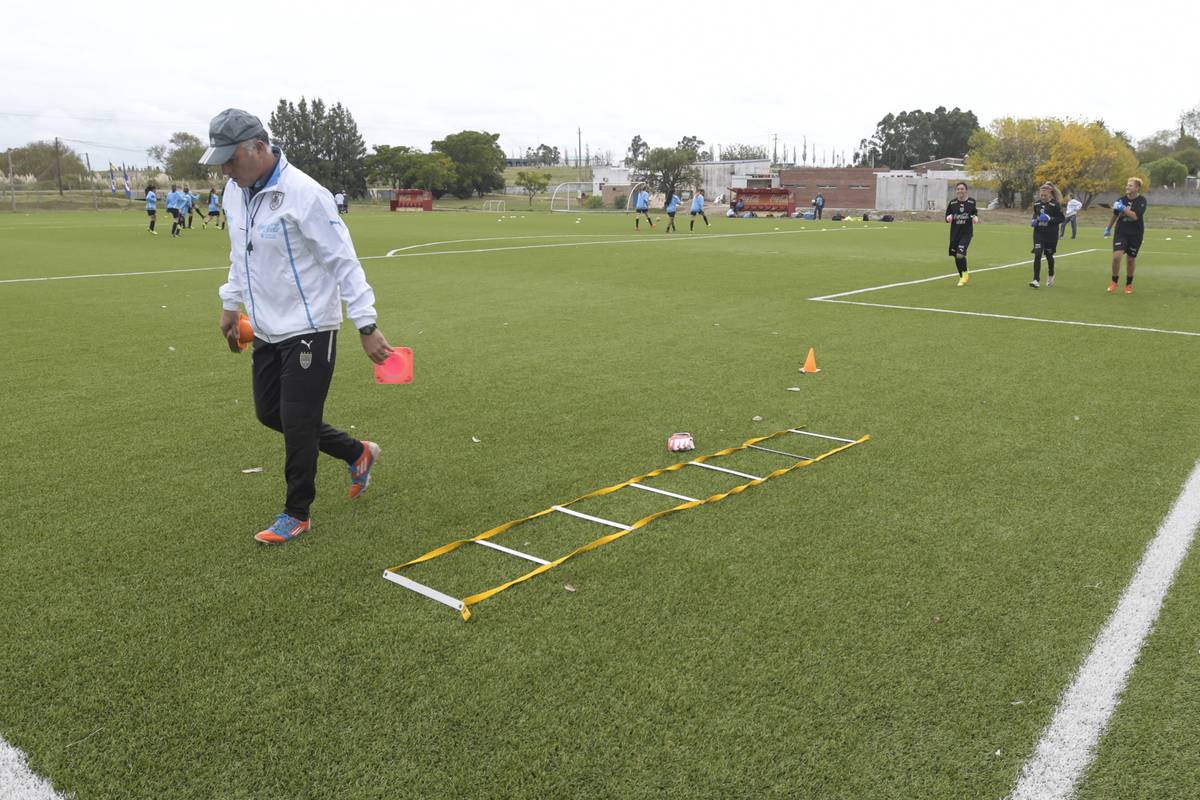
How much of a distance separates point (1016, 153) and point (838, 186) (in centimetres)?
1806

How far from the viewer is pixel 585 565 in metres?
4.21

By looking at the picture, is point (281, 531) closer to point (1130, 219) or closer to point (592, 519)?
point (592, 519)

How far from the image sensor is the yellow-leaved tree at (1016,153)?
237 feet

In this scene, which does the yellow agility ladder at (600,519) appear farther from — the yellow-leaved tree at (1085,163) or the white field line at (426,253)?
the yellow-leaved tree at (1085,163)

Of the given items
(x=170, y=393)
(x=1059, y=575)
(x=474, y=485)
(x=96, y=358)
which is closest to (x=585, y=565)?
(x=474, y=485)

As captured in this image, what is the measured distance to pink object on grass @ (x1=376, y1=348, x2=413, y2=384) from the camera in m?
4.69

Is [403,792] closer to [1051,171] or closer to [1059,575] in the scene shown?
[1059,575]

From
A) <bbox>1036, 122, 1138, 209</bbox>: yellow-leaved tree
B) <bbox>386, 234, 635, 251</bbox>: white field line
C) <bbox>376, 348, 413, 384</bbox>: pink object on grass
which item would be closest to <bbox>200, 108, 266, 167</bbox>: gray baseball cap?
<bbox>376, 348, 413, 384</bbox>: pink object on grass

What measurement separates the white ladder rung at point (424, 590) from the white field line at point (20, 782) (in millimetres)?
1529

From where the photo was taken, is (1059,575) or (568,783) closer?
(568,783)

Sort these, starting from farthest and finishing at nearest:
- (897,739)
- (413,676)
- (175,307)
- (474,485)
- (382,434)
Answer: (175,307), (382,434), (474,485), (413,676), (897,739)

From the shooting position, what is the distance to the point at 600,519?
478 cm

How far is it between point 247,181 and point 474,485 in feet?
7.02

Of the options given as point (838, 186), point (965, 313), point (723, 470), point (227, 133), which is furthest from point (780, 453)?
point (838, 186)
